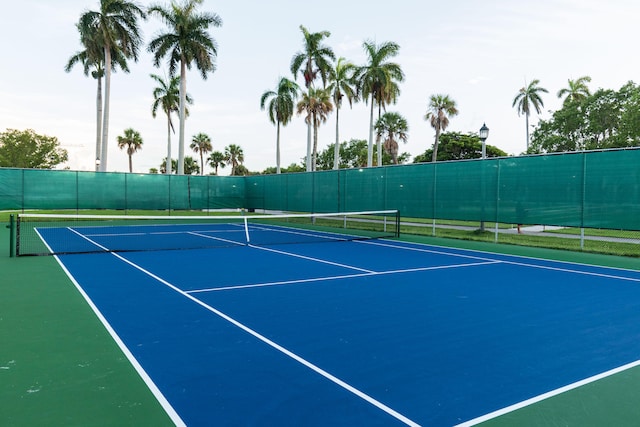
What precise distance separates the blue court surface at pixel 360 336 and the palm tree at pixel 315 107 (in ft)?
92.5

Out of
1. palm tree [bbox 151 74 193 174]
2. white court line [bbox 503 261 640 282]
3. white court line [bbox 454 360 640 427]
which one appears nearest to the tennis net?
white court line [bbox 503 261 640 282]

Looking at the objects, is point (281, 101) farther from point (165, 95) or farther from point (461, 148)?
point (461, 148)

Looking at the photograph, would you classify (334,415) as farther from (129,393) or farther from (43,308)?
(43,308)

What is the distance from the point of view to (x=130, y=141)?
71.2 metres

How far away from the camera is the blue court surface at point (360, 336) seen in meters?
3.49

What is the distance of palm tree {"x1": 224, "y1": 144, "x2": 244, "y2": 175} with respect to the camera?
81.3m

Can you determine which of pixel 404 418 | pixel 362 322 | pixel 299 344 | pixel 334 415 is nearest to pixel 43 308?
pixel 299 344

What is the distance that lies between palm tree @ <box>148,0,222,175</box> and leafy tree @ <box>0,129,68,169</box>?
111 feet

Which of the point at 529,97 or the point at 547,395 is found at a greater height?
the point at 529,97

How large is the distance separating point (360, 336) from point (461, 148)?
50910 mm

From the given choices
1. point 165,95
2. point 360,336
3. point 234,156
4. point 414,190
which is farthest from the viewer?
point 234,156

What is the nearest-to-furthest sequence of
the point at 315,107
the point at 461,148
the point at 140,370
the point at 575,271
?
the point at 140,370 < the point at 575,271 < the point at 315,107 < the point at 461,148

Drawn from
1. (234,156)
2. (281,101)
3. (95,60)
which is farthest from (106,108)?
(234,156)

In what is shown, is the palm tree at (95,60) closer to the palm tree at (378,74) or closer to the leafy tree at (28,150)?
the palm tree at (378,74)
